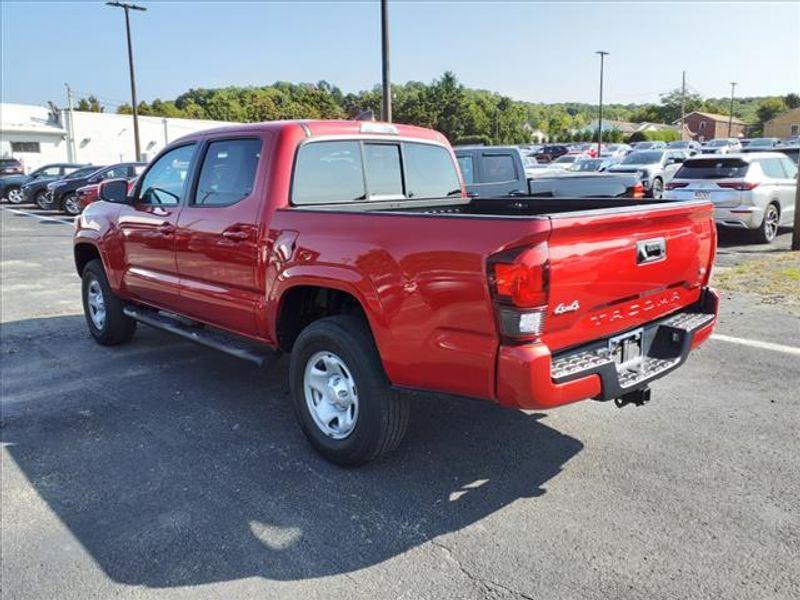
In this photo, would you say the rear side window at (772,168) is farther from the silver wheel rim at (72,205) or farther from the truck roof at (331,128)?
the silver wheel rim at (72,205)

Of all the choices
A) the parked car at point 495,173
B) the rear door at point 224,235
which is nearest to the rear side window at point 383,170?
the rear door at point 224,235

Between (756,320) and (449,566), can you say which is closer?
(449,566)

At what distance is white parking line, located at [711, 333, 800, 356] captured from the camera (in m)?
5.80

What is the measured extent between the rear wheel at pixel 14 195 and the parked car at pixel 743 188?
26310 mm

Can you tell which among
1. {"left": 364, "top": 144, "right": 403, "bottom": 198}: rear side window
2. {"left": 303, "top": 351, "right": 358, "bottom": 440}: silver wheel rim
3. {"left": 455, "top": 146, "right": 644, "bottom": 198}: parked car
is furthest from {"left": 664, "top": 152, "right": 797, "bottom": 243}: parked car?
{"left": 303, "top": 351, "right": 358, "bottom": 440}: silver wheel rim

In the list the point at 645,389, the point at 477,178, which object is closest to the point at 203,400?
the point at 645,389

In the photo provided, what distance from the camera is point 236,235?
14.5ft

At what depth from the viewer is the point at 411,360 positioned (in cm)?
329

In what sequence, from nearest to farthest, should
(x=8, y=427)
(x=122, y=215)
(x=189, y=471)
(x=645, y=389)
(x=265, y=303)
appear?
(x=645, y=389), (x=189, y=471), (x=265, y=303), (x=8, y=427), (x=122, y=215)

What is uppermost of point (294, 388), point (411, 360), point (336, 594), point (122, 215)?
point (122, 215)

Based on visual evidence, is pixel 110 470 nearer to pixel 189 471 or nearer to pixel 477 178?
pixel 189 471

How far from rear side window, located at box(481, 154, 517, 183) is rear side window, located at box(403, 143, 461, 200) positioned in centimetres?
591

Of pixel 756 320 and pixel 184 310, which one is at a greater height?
pixel 184 310

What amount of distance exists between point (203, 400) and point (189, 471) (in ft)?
4.00
